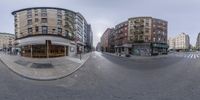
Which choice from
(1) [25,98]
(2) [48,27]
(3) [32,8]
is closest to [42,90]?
(1) [25,98]

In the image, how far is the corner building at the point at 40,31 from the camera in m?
3.88

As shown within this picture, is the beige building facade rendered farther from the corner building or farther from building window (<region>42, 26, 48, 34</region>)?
building window (<region>42, 26, 48, 34</region>)

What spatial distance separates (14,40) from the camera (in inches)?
173

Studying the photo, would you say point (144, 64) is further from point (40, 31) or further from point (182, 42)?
point (182, 42)

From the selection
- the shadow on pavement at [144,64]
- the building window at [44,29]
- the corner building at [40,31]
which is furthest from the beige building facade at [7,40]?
the shadow on pavement at [144,64]

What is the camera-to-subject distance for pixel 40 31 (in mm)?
4016

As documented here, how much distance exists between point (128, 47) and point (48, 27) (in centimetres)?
2714

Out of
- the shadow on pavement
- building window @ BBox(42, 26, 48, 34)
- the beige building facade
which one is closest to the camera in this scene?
building window @ BBox(42, 26, 48, 34)

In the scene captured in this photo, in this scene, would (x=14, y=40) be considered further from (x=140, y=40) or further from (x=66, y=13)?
(x=140, y=40)

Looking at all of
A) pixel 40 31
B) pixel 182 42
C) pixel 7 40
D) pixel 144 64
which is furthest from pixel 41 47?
pixel 182 42

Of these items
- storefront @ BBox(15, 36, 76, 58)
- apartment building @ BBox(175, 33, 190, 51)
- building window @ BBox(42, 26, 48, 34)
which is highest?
apartment building @ BBox(175, 33, 190, 51)

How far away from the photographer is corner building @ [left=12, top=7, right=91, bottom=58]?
3885mm

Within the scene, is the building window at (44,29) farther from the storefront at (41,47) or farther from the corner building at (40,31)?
the storefront at (41,47)


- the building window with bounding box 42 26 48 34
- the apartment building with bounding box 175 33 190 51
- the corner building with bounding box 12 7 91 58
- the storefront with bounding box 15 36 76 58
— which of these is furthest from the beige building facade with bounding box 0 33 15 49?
the apartment building with bounding box 175 33 190 51
